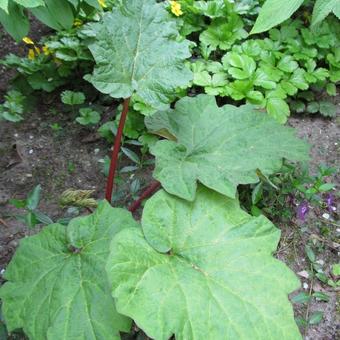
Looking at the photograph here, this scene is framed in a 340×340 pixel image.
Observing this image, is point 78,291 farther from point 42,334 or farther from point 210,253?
point 210,253

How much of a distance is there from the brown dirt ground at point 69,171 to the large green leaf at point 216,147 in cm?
49

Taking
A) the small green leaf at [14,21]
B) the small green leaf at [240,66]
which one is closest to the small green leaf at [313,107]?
the small green leaf at [240,66]

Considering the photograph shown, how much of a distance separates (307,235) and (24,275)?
1180 millimetres

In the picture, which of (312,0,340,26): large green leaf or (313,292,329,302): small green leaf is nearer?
(312,0,340,26): large green leaf

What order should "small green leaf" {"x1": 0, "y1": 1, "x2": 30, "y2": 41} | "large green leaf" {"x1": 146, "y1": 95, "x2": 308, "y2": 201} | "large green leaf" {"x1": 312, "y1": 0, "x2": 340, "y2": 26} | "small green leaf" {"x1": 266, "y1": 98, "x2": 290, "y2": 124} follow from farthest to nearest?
"small green leaf" {"x1": 266, "y1": 98, "x2": 290, "y2": 124} < "small green leaf" {"x1": 0, "y1": 1, "x2": 30, "y2": 41} < "large green leaf" {"x1": 146, "y1": 95, "x2": 308, "y2": 201} < "large green leaf" {"x1": 312, "y1": 0, "x2": 340, "y2": 26}

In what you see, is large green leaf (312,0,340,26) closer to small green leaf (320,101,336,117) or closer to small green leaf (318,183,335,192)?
small green leaf (318,183,335,192)

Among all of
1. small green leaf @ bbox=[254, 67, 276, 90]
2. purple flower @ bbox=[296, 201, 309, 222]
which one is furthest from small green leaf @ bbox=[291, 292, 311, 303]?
small green leaf @ bbox=[254, 67, 276, 90]

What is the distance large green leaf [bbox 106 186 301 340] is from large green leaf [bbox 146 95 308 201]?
0.07 meters

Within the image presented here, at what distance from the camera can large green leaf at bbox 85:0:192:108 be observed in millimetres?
1608

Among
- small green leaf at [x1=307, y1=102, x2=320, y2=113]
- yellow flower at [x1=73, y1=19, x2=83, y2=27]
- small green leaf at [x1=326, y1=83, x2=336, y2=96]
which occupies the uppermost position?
yellow flower at [x1=73, y1=19, x2=83, y2=27]

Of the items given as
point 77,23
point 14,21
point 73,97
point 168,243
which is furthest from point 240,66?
point 168,243

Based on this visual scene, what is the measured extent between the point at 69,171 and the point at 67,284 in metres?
1.01

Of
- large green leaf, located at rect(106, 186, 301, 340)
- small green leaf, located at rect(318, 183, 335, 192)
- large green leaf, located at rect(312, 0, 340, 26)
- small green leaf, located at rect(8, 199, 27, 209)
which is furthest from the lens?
small green leaf, located at rect(318, 183, 335, 192)

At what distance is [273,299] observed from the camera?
1.36 metres
